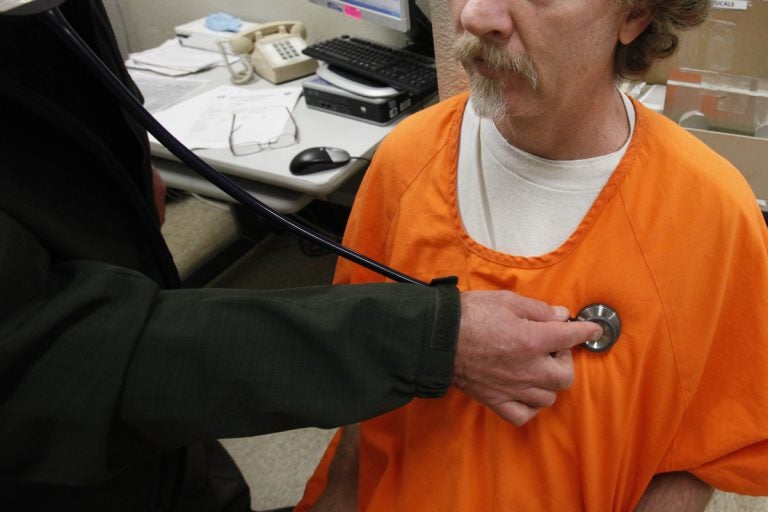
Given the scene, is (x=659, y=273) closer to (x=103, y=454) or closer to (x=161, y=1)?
(x=103, y=454)

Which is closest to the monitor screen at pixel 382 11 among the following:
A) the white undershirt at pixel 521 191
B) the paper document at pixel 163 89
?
the paper document at pixel 163 89

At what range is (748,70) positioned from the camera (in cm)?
126

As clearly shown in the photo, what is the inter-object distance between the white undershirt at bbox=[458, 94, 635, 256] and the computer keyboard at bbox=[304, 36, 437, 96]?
68 centimetres

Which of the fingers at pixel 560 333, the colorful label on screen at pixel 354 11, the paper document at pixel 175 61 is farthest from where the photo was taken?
the paper document at pixel 175 61

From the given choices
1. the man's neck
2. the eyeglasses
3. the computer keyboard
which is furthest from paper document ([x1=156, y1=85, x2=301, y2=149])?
the man's neck

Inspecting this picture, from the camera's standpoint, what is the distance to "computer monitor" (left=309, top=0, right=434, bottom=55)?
5.32ft

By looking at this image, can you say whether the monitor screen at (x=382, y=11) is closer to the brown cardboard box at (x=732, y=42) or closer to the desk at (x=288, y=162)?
the desk at (x=288, y=162)

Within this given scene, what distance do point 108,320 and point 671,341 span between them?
0.70 meters

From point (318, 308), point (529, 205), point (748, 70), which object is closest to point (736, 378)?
point (529, 205)

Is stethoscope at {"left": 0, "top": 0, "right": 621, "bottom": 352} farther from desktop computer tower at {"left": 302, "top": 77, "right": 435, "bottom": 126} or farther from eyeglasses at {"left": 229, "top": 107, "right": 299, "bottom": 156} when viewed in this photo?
desktop computer tower at {"left": 302, "top": 77, "right": 435, "bottom": 126}

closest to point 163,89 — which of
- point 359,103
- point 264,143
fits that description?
point 264,143

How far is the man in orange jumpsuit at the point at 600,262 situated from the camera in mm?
782

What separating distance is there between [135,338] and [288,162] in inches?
33.5

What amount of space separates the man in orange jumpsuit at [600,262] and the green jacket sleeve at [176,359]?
218 mm
